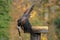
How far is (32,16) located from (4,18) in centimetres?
75

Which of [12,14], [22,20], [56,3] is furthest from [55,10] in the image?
[22,20]

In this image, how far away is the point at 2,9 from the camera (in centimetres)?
657

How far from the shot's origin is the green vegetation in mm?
6094

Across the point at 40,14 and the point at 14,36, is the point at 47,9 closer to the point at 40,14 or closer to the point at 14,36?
the point at 40,14

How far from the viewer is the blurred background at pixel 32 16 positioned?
20.5 ft

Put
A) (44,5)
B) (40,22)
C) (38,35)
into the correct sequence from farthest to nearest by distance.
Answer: (44,5), (40,22), (38,35)

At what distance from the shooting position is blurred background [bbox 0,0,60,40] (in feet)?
20.5

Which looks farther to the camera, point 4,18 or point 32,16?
point 32,16

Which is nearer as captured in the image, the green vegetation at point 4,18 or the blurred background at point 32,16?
the green vegetation at point 4,18

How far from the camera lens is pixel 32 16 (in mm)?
6715

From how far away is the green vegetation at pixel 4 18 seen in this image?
609 centimetres

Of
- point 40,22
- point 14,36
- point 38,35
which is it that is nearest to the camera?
point 38,35

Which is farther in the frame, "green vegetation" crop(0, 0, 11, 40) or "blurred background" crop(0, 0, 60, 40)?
"blurred background" crop(0, 0, 60, 40)

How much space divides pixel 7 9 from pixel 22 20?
3942 mm
